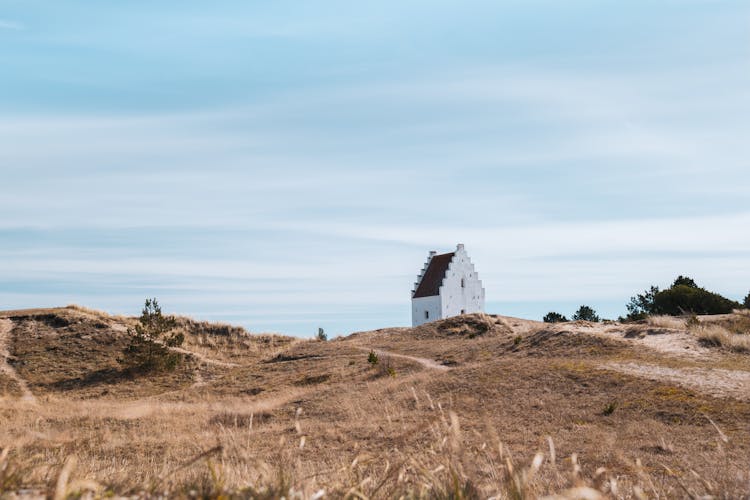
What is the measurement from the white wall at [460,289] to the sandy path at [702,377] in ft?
136

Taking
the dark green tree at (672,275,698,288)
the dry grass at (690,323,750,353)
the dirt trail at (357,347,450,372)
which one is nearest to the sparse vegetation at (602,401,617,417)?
the dirt trail at (357,347,450,372)

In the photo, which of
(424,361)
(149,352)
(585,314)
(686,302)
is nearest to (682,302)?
(686,302)

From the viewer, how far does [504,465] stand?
12.5 ft

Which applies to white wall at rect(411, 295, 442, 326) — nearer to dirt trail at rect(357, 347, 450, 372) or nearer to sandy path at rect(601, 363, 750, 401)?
dirt trail at rect(357, 347, 450, 372)

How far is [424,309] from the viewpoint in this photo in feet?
220

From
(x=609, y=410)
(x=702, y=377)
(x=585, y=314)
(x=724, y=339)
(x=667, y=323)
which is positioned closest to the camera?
(x=609, y=410)

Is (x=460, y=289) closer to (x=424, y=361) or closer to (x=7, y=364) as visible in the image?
(x=424, y=361)

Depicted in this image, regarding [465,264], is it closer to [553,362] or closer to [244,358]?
[244,358]

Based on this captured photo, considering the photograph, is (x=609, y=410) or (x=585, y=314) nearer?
(x=609, y=410)

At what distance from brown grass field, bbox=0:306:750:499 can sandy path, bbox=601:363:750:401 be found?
0.10m

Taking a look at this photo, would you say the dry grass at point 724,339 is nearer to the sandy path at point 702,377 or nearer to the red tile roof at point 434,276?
the sandy path at point 702,377

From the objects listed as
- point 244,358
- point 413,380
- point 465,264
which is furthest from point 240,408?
point 465,264

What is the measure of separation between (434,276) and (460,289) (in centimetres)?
309

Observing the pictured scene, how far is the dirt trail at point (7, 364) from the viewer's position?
35.8 meters
